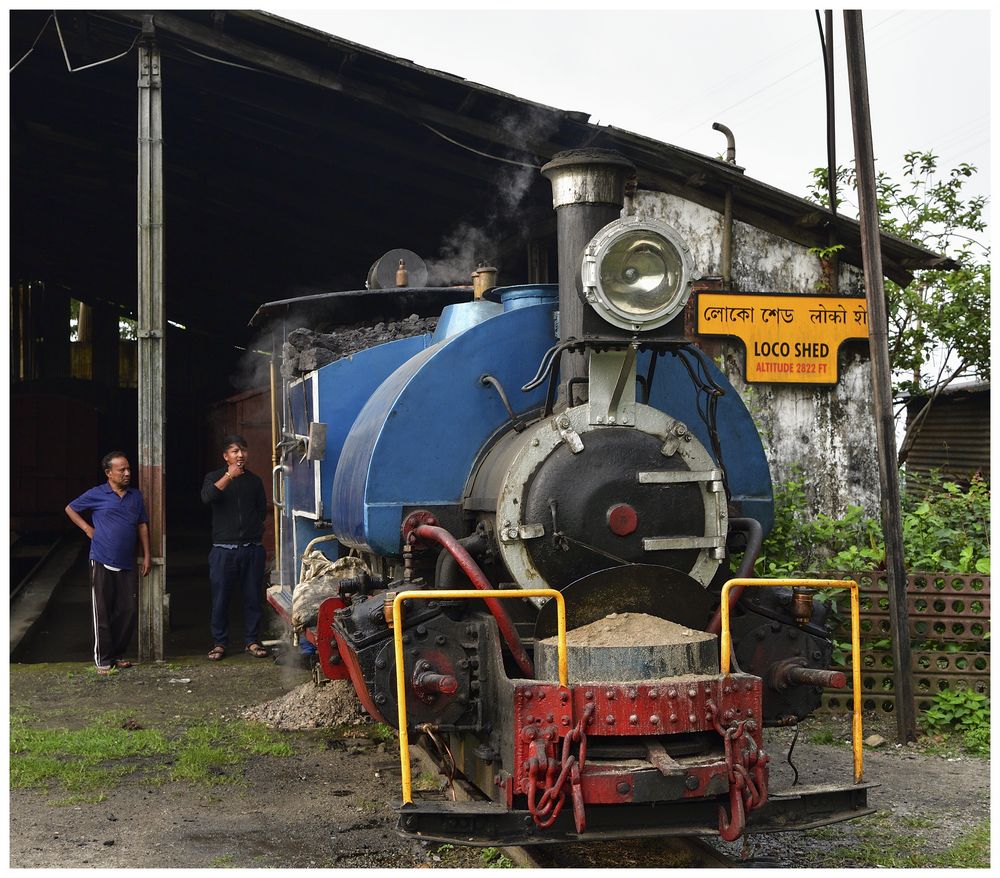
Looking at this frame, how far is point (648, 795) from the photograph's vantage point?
3666 millimetres

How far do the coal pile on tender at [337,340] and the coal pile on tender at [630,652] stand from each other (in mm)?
3058

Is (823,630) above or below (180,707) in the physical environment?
above

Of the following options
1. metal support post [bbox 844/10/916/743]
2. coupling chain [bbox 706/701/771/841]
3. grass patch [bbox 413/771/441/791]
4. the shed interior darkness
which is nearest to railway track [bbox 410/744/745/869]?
coupling chain [bbox 706/701/771/841]

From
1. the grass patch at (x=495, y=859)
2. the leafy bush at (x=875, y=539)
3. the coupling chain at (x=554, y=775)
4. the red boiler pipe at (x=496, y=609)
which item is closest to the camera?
the coupling chain at (x=554, y=775)

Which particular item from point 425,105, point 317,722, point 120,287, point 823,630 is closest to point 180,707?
point 317,722

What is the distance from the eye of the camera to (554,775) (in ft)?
12.1

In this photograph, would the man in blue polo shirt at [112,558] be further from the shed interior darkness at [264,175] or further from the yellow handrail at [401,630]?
the yellow handrail at [401,630]

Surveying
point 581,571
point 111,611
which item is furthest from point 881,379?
point 111,611

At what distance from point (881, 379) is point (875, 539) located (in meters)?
2.04

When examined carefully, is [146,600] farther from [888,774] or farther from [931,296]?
[931,296]

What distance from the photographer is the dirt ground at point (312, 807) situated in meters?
4.59

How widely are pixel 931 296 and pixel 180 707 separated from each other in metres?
10.4

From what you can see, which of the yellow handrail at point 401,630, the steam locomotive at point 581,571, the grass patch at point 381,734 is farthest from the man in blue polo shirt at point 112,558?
the yellow handrail at point 401,630

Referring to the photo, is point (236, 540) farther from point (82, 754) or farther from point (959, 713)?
point (959, 713)
